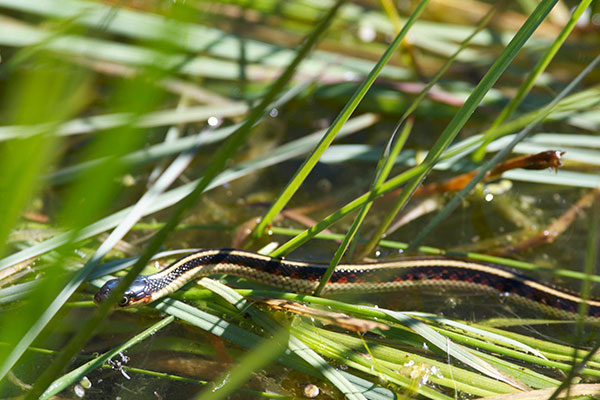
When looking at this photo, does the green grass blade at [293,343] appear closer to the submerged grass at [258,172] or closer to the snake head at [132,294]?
the submerged grass at [258,172]

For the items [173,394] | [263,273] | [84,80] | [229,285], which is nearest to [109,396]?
[173,394]

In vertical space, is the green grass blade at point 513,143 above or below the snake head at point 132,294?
above

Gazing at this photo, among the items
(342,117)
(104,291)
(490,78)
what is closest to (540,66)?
(490,78)

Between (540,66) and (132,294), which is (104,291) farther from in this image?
(540,66)

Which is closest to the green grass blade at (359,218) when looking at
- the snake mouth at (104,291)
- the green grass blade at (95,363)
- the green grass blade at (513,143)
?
the green grass blade at (513,143)

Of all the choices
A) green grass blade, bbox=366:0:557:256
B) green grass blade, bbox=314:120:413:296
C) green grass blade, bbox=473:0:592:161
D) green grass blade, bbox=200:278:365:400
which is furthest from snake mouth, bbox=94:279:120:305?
green grass blade, bbox=473:0:592:161

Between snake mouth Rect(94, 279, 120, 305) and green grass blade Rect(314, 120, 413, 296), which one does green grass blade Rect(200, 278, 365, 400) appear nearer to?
green grass blade Rect(314, 120, 413, 296)

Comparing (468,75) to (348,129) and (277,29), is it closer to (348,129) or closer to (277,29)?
(348,129)
